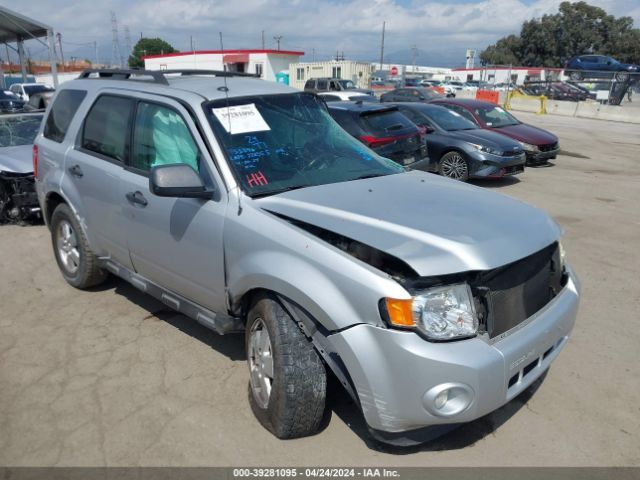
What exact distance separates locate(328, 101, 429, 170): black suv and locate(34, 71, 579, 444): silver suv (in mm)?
4755

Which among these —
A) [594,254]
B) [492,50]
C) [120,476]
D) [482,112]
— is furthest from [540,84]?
[492,50]

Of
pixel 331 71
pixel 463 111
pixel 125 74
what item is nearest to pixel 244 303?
pixel 125 74

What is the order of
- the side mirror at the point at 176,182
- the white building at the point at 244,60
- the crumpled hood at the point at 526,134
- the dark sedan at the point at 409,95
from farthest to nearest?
the white building at the point at 244,60
the dark sedan at the point at 409,95
the crumpled hood at the point at 526,134
the side mirror at the point at 176,182

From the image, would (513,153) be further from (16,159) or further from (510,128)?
(16,159)

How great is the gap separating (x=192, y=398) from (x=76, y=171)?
7.44 feet

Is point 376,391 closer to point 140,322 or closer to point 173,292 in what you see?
point 173,292

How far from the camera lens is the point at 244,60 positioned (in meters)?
47.3

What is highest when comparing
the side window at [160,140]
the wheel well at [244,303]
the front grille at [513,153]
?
the side window at [160,140]

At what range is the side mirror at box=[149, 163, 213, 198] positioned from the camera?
9.94 ft

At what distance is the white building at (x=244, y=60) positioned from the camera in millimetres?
46375

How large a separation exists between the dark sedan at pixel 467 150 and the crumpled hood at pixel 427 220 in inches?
265

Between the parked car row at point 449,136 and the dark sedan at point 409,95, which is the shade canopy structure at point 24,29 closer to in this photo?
the dark sedan at point 409,95

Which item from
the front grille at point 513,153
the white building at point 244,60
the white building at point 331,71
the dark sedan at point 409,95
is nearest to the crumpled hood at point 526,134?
the front grille at point 513,153

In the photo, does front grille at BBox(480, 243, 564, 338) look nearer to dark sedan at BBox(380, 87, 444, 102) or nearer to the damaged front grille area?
the damaged front grille area
